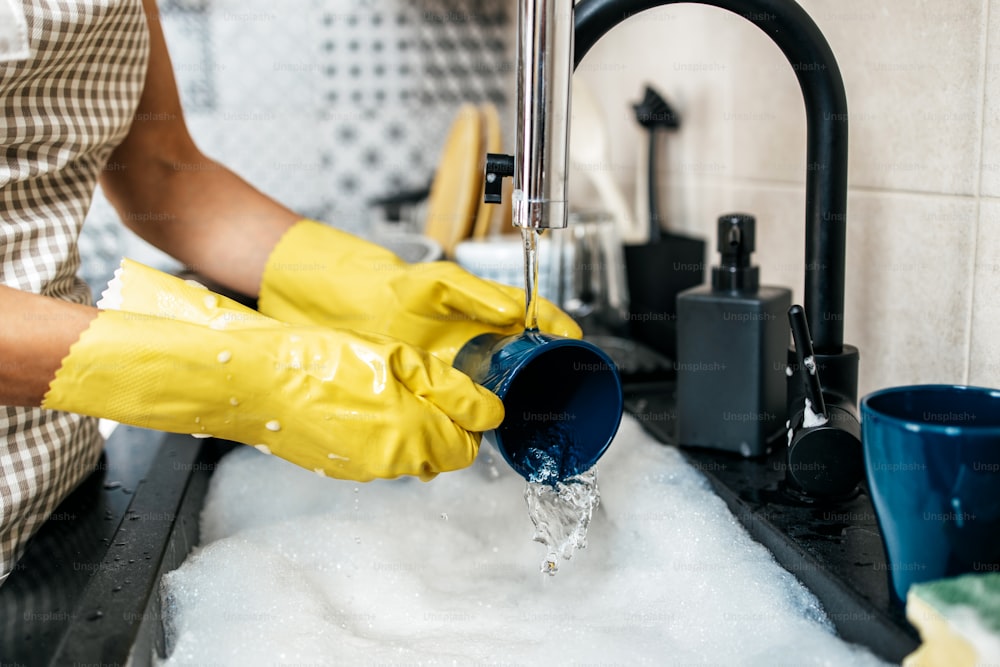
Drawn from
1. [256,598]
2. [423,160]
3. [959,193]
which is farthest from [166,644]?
[423,160]

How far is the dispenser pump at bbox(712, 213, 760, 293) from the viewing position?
747 millimetres

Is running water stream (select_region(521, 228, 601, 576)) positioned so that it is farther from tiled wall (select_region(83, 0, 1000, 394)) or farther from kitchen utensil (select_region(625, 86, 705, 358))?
kitchen utensil (select_region(625, 86, 705, 358))

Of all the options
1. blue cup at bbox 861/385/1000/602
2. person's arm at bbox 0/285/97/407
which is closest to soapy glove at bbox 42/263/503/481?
person's arm at bbox 0/285/97/407

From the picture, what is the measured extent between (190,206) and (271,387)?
0.42 meters

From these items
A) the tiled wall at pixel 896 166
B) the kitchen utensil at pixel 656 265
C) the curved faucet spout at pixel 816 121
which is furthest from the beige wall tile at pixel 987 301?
the kitchen utensil at pixel 656 265

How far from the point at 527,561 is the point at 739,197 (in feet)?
1.77

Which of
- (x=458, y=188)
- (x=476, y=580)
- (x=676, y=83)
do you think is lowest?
(x=476, y=580)

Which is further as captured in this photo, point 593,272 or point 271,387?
point 593,272

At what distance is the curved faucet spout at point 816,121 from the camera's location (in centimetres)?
63

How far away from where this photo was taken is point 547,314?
2.51 ft

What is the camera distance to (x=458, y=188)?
1425 mm

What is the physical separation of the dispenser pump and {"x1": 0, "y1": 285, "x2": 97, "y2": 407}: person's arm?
0.51m

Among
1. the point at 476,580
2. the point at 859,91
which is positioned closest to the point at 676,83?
the point at 859,91

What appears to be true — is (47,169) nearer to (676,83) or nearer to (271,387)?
(271,387)
